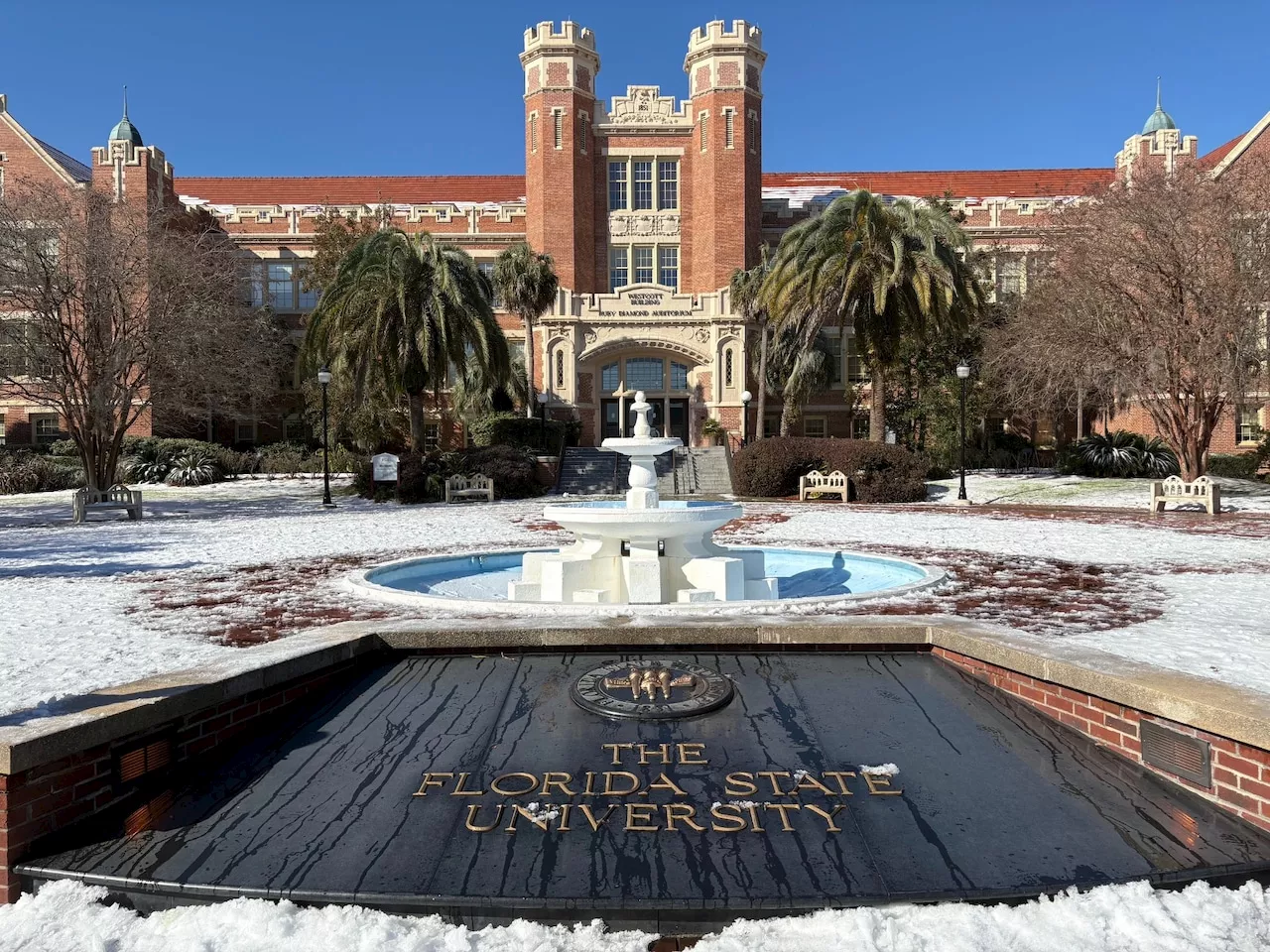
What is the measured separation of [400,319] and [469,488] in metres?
5.48

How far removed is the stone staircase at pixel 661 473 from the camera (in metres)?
27.6

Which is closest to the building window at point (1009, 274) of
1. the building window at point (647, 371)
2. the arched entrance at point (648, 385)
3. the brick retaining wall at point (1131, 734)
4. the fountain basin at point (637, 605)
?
the arched entrance at point (648, 385)

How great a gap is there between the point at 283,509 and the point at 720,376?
18678 mm

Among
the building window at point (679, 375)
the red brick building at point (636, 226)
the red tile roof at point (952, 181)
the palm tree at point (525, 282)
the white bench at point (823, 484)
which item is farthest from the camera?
the red tile roof at point (952, 181)

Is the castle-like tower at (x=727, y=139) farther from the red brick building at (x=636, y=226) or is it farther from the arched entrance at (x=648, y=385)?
the arched entrance at (x=648, y=385)

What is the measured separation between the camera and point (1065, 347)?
24.1m

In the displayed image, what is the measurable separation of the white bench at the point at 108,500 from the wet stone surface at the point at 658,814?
17.5m

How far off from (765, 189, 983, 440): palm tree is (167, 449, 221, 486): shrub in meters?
21.7

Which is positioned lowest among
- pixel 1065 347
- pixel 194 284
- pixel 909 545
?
pixel 909 545

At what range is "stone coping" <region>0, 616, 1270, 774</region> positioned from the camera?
3359mm

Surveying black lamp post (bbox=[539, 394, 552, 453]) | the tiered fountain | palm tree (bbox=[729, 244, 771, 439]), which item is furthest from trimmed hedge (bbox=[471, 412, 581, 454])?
the tiered fountain

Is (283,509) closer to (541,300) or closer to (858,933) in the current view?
(541,300)

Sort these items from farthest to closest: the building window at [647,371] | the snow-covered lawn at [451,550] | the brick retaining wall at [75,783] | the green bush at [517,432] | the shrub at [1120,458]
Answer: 1. the building window at [647,371]
2. the shrub at [1120,458]
3. the green bush at [517,432]
4. the snow-covered lawn at [451,550]
5. the brick retaining wall at [75,783]

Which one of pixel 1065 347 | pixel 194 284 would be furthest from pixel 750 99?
pixel 194 284
